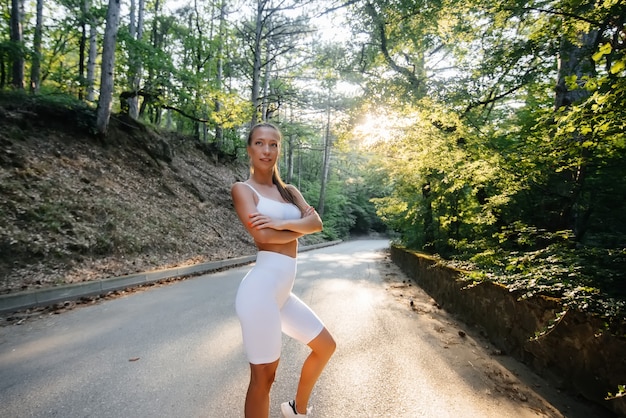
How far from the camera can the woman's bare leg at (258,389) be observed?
71.2 inches

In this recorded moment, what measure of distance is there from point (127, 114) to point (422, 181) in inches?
539

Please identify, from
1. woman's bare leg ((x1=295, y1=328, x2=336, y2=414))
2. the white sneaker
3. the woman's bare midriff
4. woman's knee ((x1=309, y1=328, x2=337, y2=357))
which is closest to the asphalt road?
the white sneaker

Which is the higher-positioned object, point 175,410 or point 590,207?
point 590,207

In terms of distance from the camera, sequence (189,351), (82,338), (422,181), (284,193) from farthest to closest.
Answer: (422,181), (82,338), (189,351), (284,193)

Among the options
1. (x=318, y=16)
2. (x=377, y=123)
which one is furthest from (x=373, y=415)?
(x=318, y=16)

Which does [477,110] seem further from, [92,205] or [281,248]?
[92,205]

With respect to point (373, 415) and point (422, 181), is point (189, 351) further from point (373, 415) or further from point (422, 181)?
point (422, 181)

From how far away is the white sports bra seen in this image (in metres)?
2.02

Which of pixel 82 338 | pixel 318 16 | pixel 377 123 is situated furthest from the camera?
pixel 318 16

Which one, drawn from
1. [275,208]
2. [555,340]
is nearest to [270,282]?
[275,208]

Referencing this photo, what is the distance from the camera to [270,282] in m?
1.89

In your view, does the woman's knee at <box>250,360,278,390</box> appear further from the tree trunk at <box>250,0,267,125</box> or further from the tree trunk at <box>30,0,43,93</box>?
the tree trunk at <box>250,0,267,125</box>

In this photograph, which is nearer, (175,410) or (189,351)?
(175,410)

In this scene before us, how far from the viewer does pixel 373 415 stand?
2.57 m
